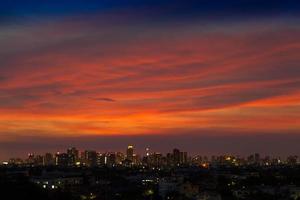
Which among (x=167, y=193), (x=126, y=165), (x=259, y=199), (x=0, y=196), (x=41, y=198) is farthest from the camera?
(x=126, y=165)

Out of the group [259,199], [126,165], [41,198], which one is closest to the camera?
[41,198]

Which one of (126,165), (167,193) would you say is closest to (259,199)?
(167,193)

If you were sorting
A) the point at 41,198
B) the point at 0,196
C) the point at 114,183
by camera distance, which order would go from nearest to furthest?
the point at 0,196 → the point at 41,198 → the point at 114,183

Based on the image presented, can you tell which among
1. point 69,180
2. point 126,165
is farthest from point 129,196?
point 126,165

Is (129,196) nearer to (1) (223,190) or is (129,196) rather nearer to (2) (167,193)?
(2) (167,193)

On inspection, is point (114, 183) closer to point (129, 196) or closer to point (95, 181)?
point (95, 181)

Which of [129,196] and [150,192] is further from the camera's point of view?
[150,192]

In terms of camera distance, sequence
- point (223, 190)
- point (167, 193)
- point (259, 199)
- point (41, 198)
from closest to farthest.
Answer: point (41, 198), point (259, 199), point (167, 193), point (223, 190)

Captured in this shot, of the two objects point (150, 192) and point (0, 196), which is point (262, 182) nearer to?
point (150, 192)

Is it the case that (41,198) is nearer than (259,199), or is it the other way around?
(41,198)
